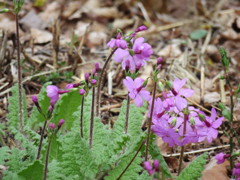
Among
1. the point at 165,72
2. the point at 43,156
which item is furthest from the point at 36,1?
the point at 43,156

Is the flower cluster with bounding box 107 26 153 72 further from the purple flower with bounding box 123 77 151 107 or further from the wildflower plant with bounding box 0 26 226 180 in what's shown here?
the purple flower with bounding box 123 77 151 107

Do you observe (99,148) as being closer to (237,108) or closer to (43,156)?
(43,156)

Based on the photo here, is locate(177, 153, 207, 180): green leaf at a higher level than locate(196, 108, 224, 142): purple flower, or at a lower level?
lower

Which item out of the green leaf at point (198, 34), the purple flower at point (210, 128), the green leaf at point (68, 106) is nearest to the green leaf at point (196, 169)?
the purple flower at point (210, 128)

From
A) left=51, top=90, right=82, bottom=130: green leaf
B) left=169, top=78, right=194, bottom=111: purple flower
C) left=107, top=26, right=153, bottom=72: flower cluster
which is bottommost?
left=51, top=90, right=82, bottom=130: green leaf

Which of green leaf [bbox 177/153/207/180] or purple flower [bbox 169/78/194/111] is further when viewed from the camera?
green leaf [bbox 177/153/207/180]

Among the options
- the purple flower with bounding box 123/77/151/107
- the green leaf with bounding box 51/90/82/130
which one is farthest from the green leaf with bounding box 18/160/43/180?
the green leaf with bounding box 51/90/82/130
